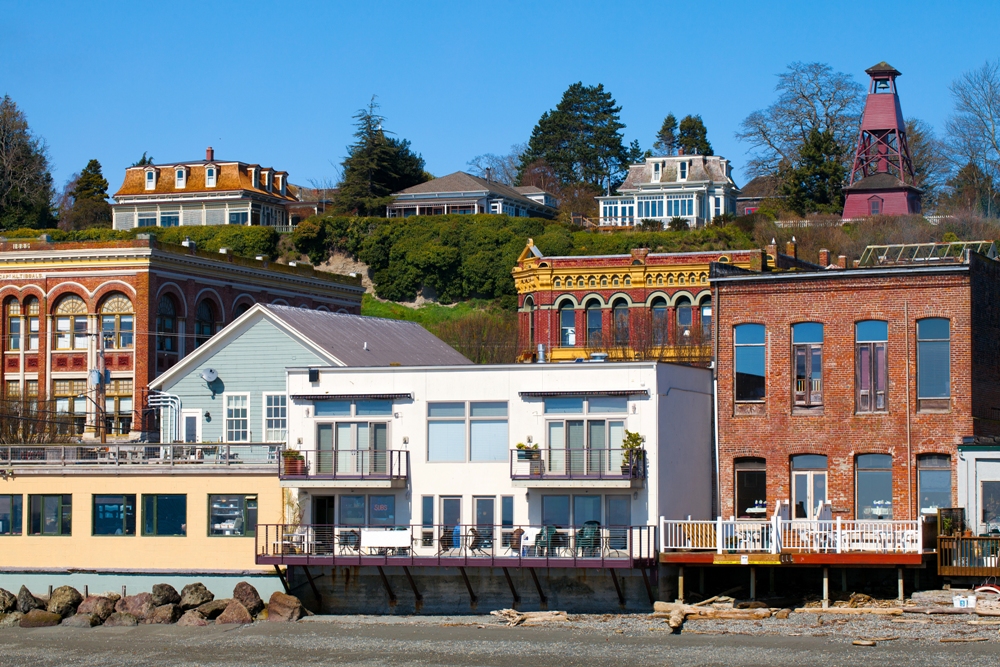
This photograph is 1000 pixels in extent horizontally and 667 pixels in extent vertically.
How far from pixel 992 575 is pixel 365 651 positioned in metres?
13.5

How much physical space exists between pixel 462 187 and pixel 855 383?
78.3m

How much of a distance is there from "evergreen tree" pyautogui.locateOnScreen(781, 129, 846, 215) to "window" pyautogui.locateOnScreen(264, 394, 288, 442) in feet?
207

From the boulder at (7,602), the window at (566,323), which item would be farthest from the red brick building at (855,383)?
the window at (566,323)

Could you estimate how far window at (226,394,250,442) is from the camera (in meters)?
42.2

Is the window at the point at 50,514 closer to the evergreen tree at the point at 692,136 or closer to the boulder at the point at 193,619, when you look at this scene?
the boulder at the point at 193,619

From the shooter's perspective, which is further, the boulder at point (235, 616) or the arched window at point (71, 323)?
the arched window at point (71, 323)

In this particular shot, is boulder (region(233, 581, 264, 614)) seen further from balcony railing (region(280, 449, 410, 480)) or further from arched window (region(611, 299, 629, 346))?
arched window (region(611, 299, 629, 346))

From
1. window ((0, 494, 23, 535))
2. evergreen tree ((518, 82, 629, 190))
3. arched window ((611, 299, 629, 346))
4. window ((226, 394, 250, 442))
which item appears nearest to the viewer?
window ((0, 494, 23, 535))

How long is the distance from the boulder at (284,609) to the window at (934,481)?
14.6 m

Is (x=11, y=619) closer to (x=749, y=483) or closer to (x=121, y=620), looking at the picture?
(x=121, y=620)

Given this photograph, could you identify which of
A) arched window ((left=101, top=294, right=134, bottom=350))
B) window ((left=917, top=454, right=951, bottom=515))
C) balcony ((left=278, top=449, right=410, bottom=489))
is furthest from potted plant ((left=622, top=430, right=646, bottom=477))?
arched window ((left=101, top=294, right=134, bottom=350))

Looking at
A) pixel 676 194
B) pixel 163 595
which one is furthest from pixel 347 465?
pixel 676 194

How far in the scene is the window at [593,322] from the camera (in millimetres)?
69062

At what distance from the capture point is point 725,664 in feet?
94.9
